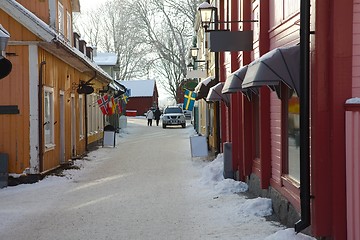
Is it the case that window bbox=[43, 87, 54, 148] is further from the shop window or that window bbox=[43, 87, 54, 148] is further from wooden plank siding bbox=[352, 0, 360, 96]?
wooden plank siding bbox=[352, 0, 360, 96]

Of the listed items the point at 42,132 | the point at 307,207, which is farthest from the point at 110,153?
the point at 307,207

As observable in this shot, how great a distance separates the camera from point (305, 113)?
614 centimetres

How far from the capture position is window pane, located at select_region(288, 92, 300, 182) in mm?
7426

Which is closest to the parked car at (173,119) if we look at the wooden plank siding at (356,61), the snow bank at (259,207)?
the snow bank at (259,207)

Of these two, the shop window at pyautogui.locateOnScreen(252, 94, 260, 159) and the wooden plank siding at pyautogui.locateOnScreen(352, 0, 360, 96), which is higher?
the wooden plank siding at pyautogui.locateOnScreen(352, 0, 360, 96)

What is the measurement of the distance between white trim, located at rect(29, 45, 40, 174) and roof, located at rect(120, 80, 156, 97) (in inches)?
2403

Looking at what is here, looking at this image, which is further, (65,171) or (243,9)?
(65,171)

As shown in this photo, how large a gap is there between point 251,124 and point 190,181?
280 centimetres

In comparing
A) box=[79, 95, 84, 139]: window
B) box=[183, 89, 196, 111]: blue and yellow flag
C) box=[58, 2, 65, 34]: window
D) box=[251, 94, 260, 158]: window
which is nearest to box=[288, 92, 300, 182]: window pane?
box=[251, 94, 260, 158]: window

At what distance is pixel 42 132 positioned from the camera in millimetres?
13734

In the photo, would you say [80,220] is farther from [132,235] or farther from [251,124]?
[251,124]

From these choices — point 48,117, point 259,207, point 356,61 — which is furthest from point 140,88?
point 356,61

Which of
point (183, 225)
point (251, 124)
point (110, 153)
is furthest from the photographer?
point (110, 153)

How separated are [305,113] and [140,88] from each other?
70.2 meters
